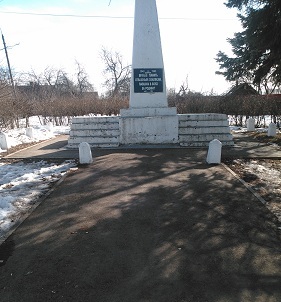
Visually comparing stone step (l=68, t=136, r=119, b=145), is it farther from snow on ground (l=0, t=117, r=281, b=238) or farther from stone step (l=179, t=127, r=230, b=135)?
stone step (l=179, t=127, r=230, b=135)

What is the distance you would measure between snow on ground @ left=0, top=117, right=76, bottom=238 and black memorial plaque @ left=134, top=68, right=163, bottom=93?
164 inches

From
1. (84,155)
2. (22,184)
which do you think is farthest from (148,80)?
(22,184)

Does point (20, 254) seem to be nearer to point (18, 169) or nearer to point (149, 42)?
point (18, 169)

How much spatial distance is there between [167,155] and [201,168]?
1.65 metres

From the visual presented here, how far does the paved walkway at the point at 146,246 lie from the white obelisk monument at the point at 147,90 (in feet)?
13.8

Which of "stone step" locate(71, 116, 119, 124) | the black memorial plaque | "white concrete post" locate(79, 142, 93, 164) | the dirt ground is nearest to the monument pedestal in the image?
"stone step" locate(71, 116, 119, 124)

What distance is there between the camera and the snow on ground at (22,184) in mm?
4178

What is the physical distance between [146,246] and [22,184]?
12.0ft

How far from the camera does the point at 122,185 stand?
533cm

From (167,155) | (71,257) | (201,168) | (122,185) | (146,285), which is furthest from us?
(167,155)

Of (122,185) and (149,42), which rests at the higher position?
(149,42)

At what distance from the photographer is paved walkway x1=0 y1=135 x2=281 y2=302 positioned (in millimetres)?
2441

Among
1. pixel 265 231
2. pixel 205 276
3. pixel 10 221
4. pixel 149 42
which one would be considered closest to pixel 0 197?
pixel 10 221

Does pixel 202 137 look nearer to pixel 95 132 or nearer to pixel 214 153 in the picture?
pixel 214 153
